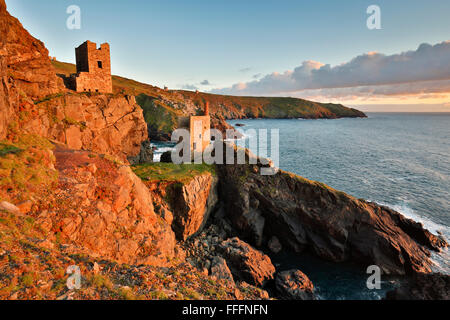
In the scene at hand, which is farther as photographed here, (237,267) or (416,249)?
(416,249)

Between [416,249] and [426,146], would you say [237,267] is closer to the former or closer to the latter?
[416,249]

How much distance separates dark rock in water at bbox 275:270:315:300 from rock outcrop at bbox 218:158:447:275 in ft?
18.9

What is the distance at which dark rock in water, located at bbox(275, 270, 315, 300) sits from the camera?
61.5ft

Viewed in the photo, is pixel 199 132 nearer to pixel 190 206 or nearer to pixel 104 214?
pixel 190 206

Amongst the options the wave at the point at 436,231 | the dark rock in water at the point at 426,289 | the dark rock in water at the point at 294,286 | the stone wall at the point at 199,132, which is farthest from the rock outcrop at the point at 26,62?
the wave at the point at 436,231

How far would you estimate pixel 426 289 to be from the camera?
54.6 ft

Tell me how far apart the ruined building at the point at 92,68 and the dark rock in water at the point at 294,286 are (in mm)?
36132

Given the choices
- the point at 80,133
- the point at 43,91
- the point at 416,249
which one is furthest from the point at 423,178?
the point at 43,91

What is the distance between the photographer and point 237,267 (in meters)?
20.7

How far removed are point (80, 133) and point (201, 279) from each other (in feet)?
79.0

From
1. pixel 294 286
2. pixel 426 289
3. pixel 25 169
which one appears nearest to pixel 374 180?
pixel 426 289

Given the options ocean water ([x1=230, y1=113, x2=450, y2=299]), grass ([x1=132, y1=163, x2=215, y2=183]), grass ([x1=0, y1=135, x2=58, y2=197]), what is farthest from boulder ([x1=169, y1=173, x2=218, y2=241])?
grass ([x1=0, y1=135, x2=58, y2=197])

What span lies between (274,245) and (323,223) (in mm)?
6531

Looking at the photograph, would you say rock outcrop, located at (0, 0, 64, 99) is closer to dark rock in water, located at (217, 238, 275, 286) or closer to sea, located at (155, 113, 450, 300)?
dark rock in water, located at (217, 238, 275, 286)
